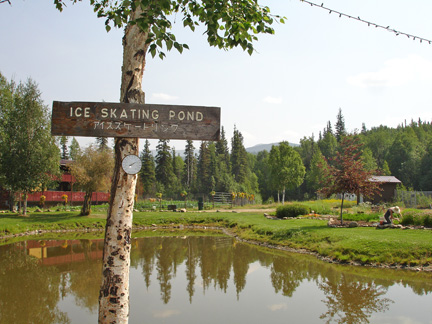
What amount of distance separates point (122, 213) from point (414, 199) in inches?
1511

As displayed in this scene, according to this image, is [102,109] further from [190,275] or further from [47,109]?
[47,109]

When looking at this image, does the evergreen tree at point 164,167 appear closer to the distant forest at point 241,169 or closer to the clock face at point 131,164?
the distant forest at point 241,169

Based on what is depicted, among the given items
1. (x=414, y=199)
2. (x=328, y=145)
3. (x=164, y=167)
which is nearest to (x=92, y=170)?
(x=414, y=199)

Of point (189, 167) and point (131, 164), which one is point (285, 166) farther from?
point (131, 164)

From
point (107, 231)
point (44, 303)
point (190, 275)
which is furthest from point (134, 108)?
point (190, 275)

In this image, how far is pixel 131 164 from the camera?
4.72m

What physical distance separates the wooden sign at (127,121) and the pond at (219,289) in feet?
17.7

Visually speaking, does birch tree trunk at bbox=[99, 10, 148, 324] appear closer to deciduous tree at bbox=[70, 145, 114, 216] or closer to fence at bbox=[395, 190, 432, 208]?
deciduous tree at bbox=[70, 145, 114, 216]

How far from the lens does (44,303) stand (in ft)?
32.4

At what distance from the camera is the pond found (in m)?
8.90

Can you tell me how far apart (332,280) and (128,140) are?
32.0 ft

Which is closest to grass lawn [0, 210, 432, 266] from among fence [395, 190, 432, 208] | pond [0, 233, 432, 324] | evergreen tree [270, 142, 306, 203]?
pond [0, 233, 432, 324]

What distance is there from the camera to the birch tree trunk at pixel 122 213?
14.6 feet

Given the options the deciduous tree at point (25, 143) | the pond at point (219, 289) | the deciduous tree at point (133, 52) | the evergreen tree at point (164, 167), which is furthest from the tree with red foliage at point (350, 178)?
the evergreen tree at point (164, 167)
